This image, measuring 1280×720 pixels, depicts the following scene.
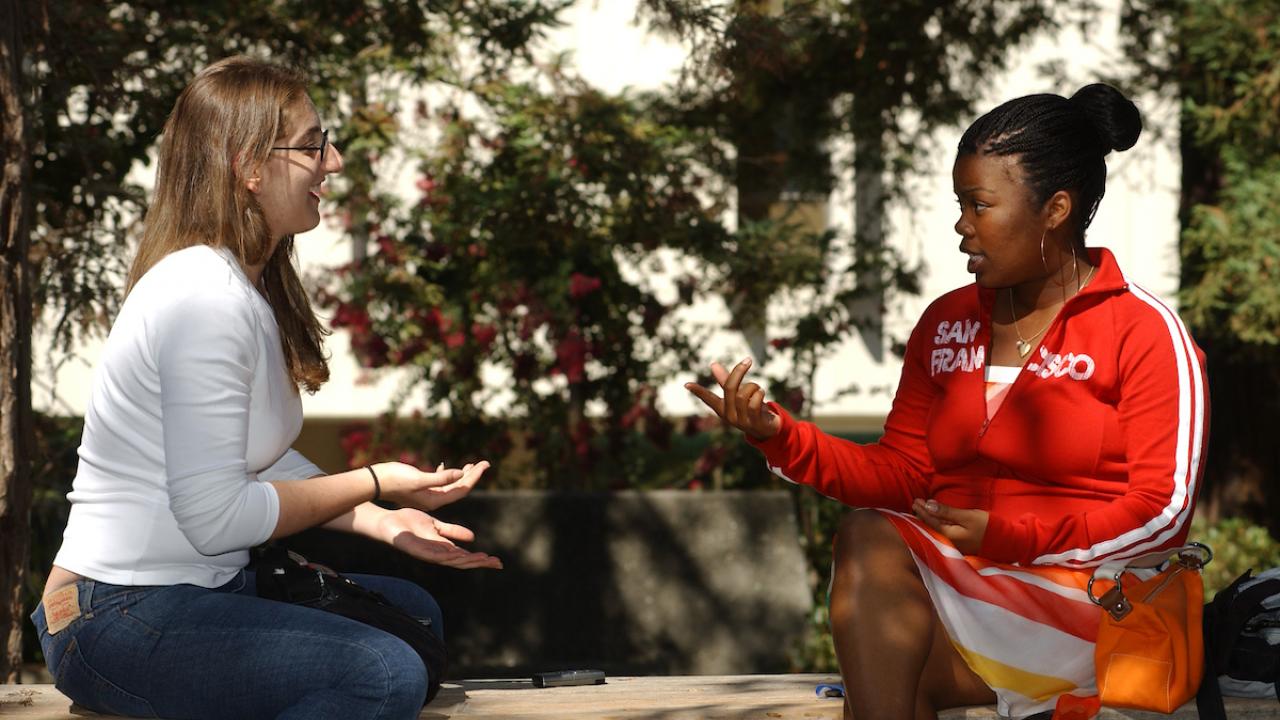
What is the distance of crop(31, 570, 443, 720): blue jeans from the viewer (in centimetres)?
277

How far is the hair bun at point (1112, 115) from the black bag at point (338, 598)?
6.37 feet

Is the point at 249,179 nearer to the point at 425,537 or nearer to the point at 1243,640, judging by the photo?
the point at 425,537

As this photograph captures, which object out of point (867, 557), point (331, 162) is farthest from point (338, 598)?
point (867, 557)

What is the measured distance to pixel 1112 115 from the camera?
3.36 metres

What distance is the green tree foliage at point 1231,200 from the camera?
727 cm

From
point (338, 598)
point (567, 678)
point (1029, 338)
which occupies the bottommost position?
point (567, 678)

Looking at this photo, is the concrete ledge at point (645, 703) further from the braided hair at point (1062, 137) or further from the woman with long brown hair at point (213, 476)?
the braided hair at point (1062, 137)

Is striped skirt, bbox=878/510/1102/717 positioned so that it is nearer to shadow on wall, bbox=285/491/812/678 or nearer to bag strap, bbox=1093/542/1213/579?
bag strap, bbox=1093/542/1213/579

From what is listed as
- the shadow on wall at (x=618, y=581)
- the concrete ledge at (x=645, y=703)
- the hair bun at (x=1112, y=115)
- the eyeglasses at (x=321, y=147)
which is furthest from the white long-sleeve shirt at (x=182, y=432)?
the shadow on wall at (x=618, y=581)

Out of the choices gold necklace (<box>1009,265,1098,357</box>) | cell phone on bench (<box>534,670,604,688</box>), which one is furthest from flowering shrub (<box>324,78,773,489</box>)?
gold necklace (<box>1009,265,1098,357</box>)

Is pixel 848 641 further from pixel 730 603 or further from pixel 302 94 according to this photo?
pixel 730 603

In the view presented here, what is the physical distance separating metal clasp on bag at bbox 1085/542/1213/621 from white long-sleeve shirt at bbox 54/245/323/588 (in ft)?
5.68

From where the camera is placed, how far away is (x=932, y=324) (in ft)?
11.9

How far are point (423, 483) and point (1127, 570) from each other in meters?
1.52
